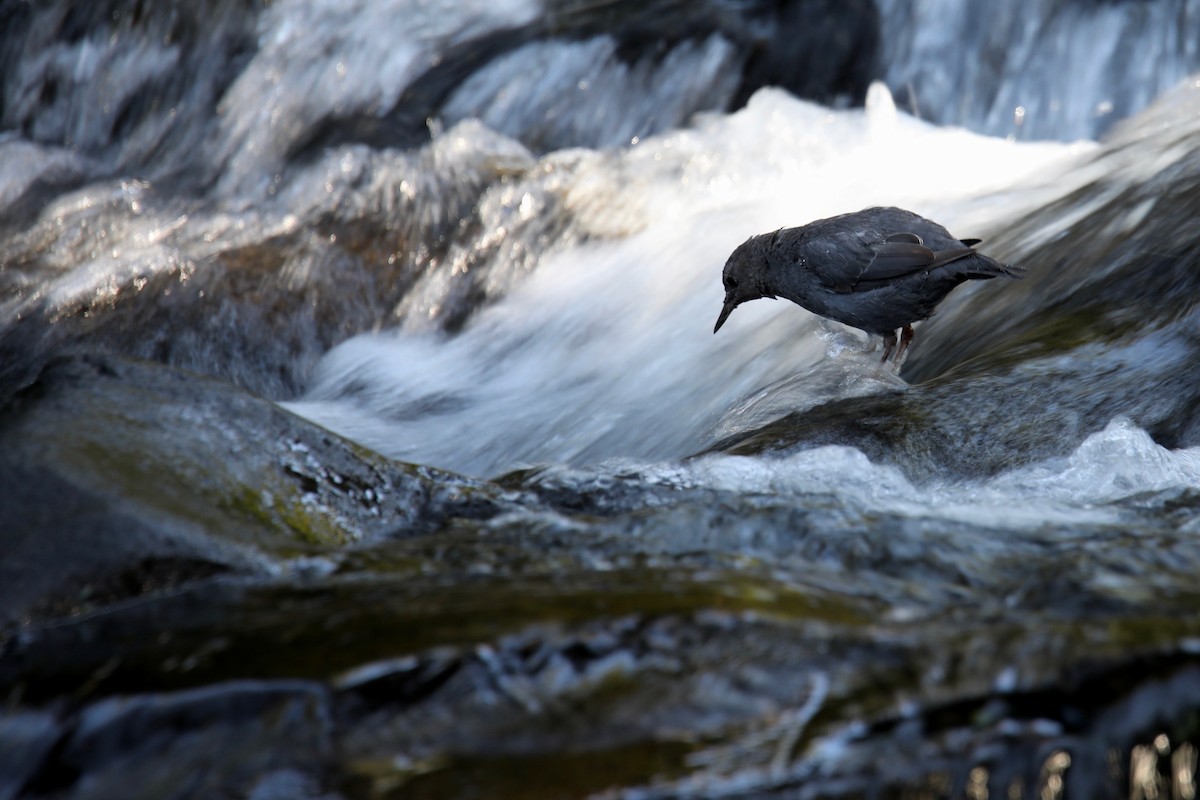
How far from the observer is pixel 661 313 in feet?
24.4

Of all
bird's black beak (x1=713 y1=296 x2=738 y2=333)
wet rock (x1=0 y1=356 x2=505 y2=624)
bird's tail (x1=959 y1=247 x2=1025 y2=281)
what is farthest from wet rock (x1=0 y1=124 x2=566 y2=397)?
wet rock (x1=0 y1=356 x2=505 y2=624)

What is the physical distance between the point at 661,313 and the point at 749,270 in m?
1.48

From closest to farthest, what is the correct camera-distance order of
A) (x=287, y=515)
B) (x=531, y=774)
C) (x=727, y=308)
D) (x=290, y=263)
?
1. (x=531, y=774)
2. (x=287, y=515)
3. (x=727, y=308)
4. (x=290, y=263)

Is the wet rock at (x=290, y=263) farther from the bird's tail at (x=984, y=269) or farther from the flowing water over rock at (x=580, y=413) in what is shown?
the bird's tail at (x=984, y=269)

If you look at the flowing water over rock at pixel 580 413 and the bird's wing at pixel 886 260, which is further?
the bird's wing at pixel 886 260

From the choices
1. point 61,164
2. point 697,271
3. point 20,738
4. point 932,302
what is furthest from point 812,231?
point 61,164

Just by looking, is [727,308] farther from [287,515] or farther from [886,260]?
[287,515]

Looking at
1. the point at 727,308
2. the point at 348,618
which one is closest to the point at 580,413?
the point at 727,308

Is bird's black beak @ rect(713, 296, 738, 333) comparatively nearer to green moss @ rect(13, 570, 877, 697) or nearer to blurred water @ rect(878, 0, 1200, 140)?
blurred water @ rect(878, 0, 1200, 140)

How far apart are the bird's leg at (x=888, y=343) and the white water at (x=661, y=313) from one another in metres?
0.15

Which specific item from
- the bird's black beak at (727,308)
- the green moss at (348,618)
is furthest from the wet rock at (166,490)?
the bird's black beak at (727,308)

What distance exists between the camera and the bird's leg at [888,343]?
558 cm

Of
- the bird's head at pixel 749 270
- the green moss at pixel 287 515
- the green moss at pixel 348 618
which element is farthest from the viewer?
the bird's head at pixel 749 270

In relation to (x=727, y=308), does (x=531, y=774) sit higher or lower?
higher
